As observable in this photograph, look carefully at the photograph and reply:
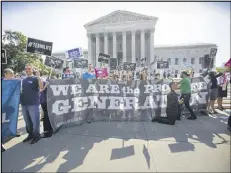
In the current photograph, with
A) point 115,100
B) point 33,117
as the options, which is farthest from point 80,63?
point 33,117

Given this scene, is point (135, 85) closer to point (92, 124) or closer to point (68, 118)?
point (92, 124)

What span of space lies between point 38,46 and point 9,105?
2.67 metres

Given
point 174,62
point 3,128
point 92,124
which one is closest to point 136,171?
point 92,124

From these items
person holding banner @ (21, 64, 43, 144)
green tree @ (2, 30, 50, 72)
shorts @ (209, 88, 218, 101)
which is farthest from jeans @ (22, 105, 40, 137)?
green tree @ (2, 30, 50, 72)

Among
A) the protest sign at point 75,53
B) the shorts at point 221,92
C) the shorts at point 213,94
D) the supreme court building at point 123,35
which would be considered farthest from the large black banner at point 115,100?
the supreme court building at point 123,35

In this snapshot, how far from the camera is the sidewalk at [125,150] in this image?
3238 mm

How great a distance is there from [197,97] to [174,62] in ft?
232

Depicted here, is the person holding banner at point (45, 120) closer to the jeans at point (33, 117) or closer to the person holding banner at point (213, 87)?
the jeans at point (33, 117)

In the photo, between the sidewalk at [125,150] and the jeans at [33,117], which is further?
the jeans at [33,117]

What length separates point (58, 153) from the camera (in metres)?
3.81

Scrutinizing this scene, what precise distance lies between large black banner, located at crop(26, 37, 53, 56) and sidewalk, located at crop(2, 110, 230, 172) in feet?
8.96

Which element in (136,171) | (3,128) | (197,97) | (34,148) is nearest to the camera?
(136,171)

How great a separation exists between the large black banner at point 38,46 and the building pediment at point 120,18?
55400 millimetres

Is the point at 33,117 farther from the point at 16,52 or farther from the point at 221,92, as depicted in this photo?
the point at 16,52
